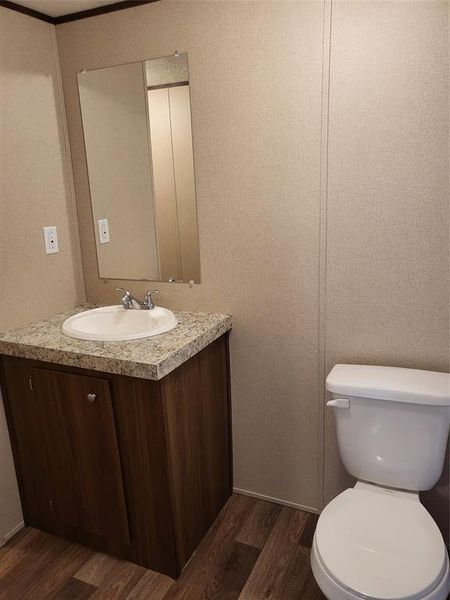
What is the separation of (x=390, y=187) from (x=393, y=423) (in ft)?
2.71

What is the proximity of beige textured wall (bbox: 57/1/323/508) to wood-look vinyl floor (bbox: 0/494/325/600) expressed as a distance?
0.21 meters

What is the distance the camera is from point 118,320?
1.99 meters

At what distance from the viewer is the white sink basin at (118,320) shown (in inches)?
72.6

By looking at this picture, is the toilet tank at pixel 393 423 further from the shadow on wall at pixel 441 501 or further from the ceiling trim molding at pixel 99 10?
the ceiling trim molding at pixel 99 10

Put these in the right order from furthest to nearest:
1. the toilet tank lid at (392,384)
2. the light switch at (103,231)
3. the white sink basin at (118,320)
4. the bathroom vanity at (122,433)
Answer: the light switch at (103,231) → the white sink basin at (118,320) → the bathroom vanity at (122,433) → the toilet tank lid at (392,384)

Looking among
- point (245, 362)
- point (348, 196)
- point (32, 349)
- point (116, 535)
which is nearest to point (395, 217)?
point (348, 196)

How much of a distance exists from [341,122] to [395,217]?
394 millimetres

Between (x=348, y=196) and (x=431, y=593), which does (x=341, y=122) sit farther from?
(x=431, y=593)

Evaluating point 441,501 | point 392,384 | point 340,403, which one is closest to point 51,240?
point 340,403

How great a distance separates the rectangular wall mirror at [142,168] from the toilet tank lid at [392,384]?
30.3 inches

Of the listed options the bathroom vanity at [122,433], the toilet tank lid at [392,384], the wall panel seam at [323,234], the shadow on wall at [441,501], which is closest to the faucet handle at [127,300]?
the bathroom vanity at [122,433]

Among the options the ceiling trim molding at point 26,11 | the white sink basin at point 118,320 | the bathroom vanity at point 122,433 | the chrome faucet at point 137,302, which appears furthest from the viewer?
the chrome faucet at point 137,302

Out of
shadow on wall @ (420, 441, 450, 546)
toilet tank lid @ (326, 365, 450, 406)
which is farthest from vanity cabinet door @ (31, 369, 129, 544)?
shadow on wall @ (420, 441, 450, 546)

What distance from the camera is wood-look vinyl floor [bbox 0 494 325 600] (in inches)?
64.6
